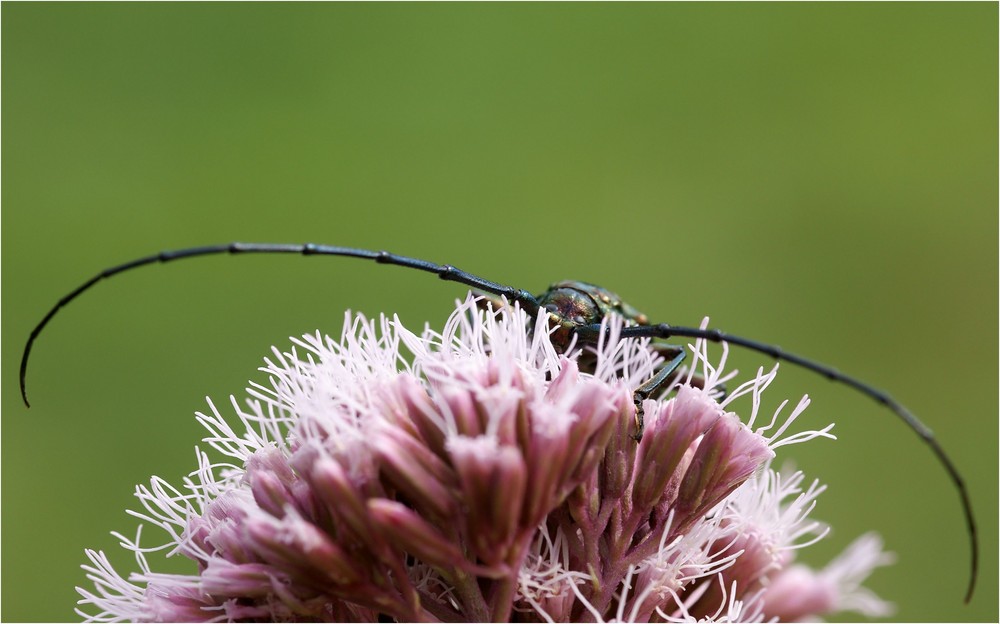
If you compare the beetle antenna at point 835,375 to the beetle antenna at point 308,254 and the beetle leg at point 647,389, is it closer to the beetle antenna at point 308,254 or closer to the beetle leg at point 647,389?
the beetle leg at point 647,389

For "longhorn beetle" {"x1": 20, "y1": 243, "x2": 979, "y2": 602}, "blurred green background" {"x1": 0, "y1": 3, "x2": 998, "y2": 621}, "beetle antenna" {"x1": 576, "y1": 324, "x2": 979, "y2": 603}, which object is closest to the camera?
"beetle antenna" {"x1": 576, "y1": 324, "x2": 979, "y2": 603}

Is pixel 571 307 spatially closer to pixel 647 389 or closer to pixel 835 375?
pixel 647 389

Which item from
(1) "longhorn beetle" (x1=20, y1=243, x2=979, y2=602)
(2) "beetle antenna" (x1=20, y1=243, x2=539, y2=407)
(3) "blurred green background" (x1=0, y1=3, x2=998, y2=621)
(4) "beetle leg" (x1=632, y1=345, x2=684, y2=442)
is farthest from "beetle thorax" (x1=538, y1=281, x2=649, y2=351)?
(3) "blurred green background" (x1=0, y1=3, x2=998, y2=621)

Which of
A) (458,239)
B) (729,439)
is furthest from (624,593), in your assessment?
(458,239)

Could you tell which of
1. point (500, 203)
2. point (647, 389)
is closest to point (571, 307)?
point (647, 389)

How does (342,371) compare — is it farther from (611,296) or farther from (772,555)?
(772,555)

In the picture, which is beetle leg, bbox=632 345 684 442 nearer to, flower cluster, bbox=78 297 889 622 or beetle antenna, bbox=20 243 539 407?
flower cluster, bbox=78 297 889 622
